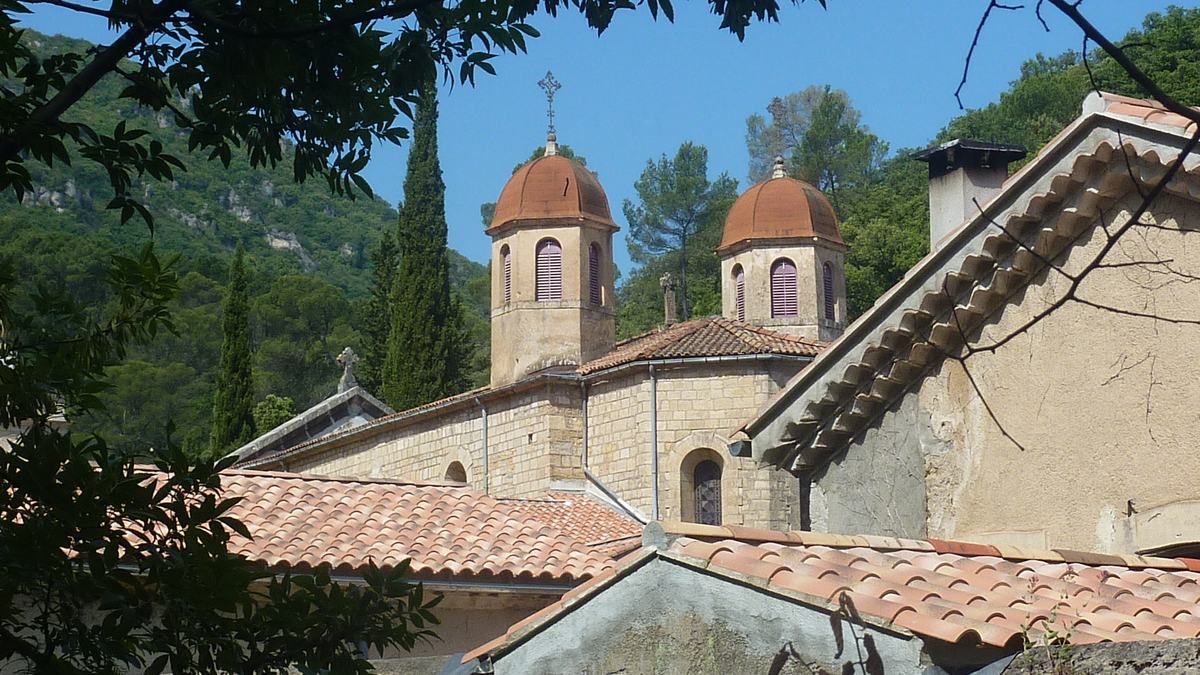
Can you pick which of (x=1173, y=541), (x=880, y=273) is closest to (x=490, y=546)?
(x=1173, y=541)

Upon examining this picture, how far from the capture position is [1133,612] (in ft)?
22.8

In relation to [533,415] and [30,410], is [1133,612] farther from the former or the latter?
[533,415]

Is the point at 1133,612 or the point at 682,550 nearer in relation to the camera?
the point at 682,550

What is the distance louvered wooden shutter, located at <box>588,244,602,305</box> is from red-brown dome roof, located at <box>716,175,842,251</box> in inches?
152

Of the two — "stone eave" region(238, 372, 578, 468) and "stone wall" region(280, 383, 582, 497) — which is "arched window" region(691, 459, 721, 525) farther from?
"stone eave" region(238, 372, 578, 468)

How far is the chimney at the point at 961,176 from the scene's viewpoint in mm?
12344

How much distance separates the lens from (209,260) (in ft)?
216

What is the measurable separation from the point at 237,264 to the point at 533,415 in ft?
47.9

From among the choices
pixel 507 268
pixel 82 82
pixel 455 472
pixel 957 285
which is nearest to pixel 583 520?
pixel 957 285

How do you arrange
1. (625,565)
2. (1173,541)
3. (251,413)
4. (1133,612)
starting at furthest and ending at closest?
(251,413) → (1173,541) → (1133,612) → (625,565)

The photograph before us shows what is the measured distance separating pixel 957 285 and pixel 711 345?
1581 cm

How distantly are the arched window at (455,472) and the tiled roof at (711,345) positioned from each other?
3981 millimetres

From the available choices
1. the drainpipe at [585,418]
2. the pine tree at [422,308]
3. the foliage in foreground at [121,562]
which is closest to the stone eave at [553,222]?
the drainpipe at [585,418]

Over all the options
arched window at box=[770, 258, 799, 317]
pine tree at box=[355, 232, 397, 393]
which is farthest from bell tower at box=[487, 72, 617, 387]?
pine tree at box=[355, 232, 397, 393]
